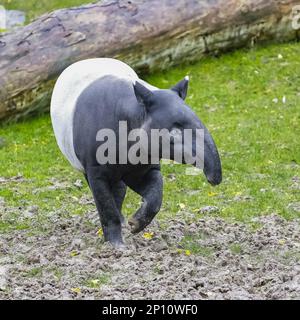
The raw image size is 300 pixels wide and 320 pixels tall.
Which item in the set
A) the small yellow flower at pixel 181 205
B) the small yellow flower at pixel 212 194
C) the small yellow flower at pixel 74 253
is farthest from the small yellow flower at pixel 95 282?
the small yellow flower at pixel 212 194

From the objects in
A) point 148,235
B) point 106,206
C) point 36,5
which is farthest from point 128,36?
point 106,206

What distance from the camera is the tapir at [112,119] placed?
6.87m

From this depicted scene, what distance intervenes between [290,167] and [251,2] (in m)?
4.39

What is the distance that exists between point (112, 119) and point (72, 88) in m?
0.77

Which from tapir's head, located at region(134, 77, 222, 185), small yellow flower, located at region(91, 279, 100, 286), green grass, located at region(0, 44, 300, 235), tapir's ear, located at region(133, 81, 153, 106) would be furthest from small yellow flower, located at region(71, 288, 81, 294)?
green grass, located at region(0, 44, 300, 235)

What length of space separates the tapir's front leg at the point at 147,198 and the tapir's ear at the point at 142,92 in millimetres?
977

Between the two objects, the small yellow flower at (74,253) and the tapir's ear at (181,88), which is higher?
the tapir's ear at (181,88)

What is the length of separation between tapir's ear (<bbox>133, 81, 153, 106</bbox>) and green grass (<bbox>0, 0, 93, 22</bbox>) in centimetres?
1026

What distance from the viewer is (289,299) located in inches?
246

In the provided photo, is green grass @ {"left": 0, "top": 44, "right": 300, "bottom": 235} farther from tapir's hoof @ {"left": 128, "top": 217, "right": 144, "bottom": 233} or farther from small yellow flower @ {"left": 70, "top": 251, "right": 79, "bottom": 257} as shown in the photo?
tapir's hoof @ {"left": 128, "top": 217, "right": 144, "bottom": 233}

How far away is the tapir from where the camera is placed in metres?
6.87

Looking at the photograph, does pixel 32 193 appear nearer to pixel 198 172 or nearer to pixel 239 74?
pixel 198 172

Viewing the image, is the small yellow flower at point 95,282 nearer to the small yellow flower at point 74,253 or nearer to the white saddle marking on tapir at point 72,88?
the small yellow flower at point 74,253

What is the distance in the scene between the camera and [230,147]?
1122 cm
